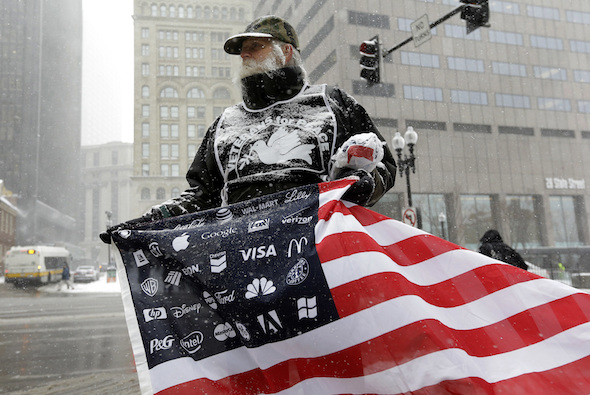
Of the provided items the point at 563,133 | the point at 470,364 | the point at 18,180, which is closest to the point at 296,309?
the point at 470,364

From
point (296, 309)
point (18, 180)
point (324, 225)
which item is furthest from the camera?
point (18, 180)

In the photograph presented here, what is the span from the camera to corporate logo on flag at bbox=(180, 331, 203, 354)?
5.77ft

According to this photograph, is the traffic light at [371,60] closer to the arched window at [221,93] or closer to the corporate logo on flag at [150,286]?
the corporate logo on flag at [150,286]

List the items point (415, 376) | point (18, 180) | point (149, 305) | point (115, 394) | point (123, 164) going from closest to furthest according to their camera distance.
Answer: point (415, 376) < point (149, 305) < point (115, 394) < point (18, 180) < point (123, 164)

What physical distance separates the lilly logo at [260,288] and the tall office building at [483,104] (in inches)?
1558

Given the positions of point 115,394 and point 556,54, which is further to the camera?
point 556,54

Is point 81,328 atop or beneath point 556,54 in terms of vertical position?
beneath

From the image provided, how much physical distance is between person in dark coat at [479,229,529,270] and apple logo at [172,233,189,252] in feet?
20.7

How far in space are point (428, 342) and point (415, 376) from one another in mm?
114

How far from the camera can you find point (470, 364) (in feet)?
5.00

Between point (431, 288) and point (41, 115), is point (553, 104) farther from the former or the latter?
point (41, 115)

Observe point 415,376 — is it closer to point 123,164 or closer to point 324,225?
point 324,225

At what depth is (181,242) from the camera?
1.86 meters

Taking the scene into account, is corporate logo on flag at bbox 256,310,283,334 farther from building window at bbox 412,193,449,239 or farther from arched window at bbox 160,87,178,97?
arched window at bbox 160,87,178,97
